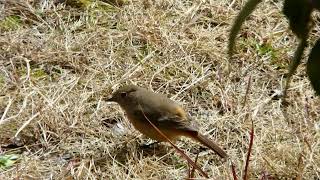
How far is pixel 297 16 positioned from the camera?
1.12 metres

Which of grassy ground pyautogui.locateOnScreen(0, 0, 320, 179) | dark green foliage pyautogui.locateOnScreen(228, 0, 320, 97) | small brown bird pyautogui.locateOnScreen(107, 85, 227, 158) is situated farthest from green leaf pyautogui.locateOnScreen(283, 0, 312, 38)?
small brown bird pyautogui.locateOnScreen(107, 85, 227, 158)

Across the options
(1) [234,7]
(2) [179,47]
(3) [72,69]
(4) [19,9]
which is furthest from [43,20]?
(1) [234,7]

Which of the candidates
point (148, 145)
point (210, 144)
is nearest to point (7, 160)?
point (148, 145)

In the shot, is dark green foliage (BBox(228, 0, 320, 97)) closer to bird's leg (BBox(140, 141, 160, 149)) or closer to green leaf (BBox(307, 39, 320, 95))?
green leaf (BBox(307, 39, 320, 95))

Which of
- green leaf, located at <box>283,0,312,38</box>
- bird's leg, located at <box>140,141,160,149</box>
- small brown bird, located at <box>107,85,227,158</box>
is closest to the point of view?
green leaf, located at <box>283,0,312,38</box>

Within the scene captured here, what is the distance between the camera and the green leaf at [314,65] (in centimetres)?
111

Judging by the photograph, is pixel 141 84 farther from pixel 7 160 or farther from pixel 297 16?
pixel 297 16

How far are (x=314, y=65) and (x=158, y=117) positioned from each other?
10.0 ft

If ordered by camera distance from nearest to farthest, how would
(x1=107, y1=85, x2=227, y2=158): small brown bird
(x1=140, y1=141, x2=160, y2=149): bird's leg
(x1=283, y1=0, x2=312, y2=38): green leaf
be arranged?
(x1=283, y1=0, x2=312, y2=38): green leaf < (x1=107, y1=85, x2=227, y2=158): small brown bird < (x1=140, y1=141, x2=160, y2=149): bird's leg

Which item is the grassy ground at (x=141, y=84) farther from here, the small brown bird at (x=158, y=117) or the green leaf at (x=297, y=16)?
the green leaf at (x=297, y=16)

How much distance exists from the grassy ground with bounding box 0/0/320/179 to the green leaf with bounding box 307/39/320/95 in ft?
8.27

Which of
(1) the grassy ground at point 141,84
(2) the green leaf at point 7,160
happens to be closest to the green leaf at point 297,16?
(1) the grassy ground at point 141,84

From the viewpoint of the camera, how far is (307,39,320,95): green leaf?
3.66 ft

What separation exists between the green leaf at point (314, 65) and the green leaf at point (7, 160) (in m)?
3.23
